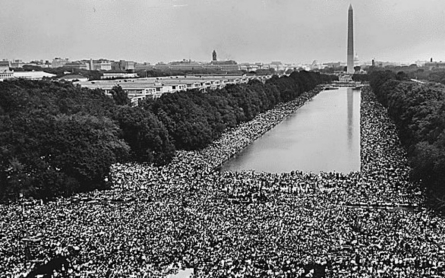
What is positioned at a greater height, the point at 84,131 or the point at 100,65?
the point at 100,65

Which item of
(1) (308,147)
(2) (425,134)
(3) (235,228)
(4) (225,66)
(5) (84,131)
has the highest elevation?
(4) (225,66)

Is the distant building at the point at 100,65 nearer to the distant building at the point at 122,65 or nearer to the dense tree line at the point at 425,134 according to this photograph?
the distant building at the point at 122,65

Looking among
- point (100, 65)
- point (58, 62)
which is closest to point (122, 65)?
point (100, 65)

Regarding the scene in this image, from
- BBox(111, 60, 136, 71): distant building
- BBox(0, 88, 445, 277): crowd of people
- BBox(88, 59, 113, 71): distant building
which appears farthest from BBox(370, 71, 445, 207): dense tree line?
BBox(111, 60, 136, 71): distant building

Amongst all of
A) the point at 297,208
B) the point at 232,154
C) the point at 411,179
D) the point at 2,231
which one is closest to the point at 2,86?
the point at 232,154

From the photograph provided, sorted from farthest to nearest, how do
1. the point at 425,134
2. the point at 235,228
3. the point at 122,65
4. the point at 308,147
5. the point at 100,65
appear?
the point at 122,65
the point at 100,65
the point at 308,147
the point at 425,134
the point at 235,228

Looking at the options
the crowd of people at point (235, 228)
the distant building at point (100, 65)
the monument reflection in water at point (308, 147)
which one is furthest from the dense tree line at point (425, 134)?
the distant building at point (100, 65)

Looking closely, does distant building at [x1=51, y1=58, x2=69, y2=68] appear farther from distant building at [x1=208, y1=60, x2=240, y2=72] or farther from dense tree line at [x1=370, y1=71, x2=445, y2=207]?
dense tree line at [x1=370, y1=71, x2=445, y2=207]

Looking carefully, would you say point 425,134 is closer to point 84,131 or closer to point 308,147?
point 308,147
